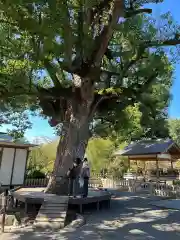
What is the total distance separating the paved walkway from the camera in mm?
6688

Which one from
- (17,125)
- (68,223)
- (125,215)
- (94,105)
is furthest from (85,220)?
(17,125)

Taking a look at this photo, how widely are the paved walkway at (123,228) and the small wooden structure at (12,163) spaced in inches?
345

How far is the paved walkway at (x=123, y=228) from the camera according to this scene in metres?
6.69

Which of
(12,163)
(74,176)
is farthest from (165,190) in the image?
(12,163)

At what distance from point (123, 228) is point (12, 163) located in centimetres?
1120

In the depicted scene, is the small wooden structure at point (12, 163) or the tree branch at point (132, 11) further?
the small wooden structure at point (12, 163)

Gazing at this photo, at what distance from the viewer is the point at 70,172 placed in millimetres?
10539

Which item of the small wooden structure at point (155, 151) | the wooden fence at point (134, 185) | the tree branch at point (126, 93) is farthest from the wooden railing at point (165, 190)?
the tree branch at point (126, 93)

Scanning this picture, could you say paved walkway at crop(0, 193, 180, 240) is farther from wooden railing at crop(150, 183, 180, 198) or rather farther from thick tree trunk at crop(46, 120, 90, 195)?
wooden railing at crop(150, 183, 180, 198)

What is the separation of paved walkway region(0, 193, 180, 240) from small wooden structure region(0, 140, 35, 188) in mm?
8769

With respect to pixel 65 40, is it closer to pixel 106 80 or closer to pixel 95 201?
pixel 106 80

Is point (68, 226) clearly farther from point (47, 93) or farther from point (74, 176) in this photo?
point (47, 93)

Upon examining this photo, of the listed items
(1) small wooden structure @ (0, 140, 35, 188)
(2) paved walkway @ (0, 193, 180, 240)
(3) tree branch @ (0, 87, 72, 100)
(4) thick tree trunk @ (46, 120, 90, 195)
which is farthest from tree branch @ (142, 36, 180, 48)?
(1) small wooden structure @ (0, 140, 35, 188)

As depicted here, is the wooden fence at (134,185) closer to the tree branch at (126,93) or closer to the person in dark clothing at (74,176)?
the tree branch at (126,93)
